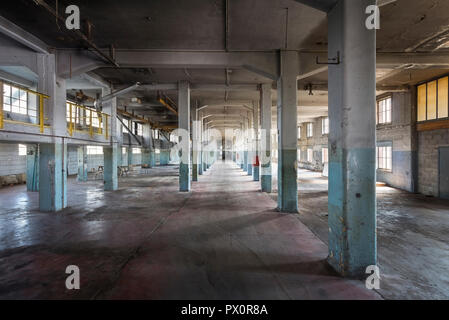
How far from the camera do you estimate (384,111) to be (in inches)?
562

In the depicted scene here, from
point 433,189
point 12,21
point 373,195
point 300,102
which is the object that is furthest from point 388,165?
point 12,21

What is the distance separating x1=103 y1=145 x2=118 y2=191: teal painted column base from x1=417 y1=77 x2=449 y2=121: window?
635 inches

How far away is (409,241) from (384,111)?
1161cm

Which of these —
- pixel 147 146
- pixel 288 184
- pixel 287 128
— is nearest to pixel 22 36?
pixel 287 128

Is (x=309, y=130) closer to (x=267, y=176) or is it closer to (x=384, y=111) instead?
(x=384, y=111)

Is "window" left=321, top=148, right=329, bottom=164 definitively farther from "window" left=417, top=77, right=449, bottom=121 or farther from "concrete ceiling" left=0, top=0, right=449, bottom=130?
"concrete ceiling" left=0, top=0, right=449, bottom=130

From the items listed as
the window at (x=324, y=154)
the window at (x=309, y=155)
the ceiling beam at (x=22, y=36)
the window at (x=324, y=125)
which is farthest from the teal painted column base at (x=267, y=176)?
the window at (x=309, y=155)

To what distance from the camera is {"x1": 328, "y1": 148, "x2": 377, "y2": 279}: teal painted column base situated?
3730mm

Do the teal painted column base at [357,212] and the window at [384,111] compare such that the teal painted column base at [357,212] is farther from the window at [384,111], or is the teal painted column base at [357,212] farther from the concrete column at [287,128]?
the window at [384,111]

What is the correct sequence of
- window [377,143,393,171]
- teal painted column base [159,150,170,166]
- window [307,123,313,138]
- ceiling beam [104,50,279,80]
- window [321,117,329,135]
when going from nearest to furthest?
ceiling beam [104,50,279,80], window [377,143,393,171], window [321,117,329,135], window [307,123,313,138], teal painted column base [159,150,170,166]

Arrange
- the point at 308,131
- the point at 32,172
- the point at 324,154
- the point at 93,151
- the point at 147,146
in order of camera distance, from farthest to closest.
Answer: the point at 308,131, the point at 147,146, the point at 324,154, the point at 93,151, the point at 32,172

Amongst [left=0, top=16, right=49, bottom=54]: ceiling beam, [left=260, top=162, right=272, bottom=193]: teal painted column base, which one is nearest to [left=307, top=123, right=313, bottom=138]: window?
[left=260, top=162, right=272, bottom=193]: teal painted column base

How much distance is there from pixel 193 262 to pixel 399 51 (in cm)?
984

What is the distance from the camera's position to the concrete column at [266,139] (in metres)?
12.2
